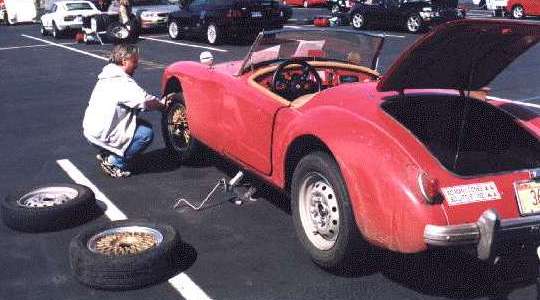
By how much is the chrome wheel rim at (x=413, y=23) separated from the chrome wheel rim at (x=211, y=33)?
22.0ft

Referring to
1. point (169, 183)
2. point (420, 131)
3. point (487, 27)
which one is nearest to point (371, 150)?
point (420, 131)

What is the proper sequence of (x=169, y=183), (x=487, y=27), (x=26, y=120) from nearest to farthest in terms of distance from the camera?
(x=487, y=27)
(x=169, y=183)
(x=26, y=120)

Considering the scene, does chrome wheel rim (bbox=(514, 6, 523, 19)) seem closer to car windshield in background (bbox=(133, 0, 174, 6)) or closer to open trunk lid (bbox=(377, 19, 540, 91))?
car windshield in background (bbox=(133, 0, 174, 6))

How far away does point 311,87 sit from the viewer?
18.0 feet

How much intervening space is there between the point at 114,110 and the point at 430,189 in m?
3.65

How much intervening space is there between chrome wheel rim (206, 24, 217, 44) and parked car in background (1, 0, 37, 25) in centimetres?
1678

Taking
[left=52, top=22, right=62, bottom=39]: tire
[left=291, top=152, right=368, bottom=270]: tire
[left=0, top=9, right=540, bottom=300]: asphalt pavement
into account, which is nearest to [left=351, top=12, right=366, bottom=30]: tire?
[left=52, top=22, right=62, bottom=39]: tire

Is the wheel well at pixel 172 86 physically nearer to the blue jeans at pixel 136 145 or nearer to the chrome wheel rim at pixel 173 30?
the blue jeans at pixel 136 145

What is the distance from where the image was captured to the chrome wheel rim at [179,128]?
672 cm

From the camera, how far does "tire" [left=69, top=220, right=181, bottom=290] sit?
3980 millimetres

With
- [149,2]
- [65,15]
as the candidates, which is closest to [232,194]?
[65,15]

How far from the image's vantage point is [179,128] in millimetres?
6844

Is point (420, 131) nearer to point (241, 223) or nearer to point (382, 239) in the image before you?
point (382, 239)

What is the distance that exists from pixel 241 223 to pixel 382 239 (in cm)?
176
